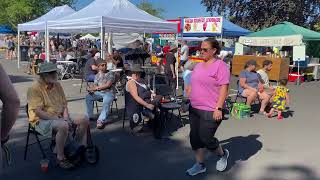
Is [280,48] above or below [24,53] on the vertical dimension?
above

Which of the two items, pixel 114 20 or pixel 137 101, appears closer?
pixel 137 101

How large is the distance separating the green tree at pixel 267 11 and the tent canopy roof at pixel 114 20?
18590 millimetres

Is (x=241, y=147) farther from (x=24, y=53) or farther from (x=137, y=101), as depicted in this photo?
(x=24, y=53)

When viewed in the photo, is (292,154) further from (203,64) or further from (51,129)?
(51,129)

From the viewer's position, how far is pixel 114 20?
11.1m

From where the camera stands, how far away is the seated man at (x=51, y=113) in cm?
511

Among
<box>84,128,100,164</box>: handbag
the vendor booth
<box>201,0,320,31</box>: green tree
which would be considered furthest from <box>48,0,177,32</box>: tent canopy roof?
<box>201,0,320,31</box>: green tree

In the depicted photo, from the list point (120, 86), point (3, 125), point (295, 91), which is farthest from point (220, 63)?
point (295, 91)

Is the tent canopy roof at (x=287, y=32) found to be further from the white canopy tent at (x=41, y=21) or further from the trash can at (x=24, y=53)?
the trash can at (x=24, y=53)

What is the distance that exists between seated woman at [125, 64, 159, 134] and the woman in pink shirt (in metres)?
1.91

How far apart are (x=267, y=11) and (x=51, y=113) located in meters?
26.8

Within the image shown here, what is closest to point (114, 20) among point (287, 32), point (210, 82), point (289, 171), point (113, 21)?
point (113, 21)

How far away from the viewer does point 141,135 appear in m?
7.05

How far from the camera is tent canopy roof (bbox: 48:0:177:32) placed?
36.2 ft
